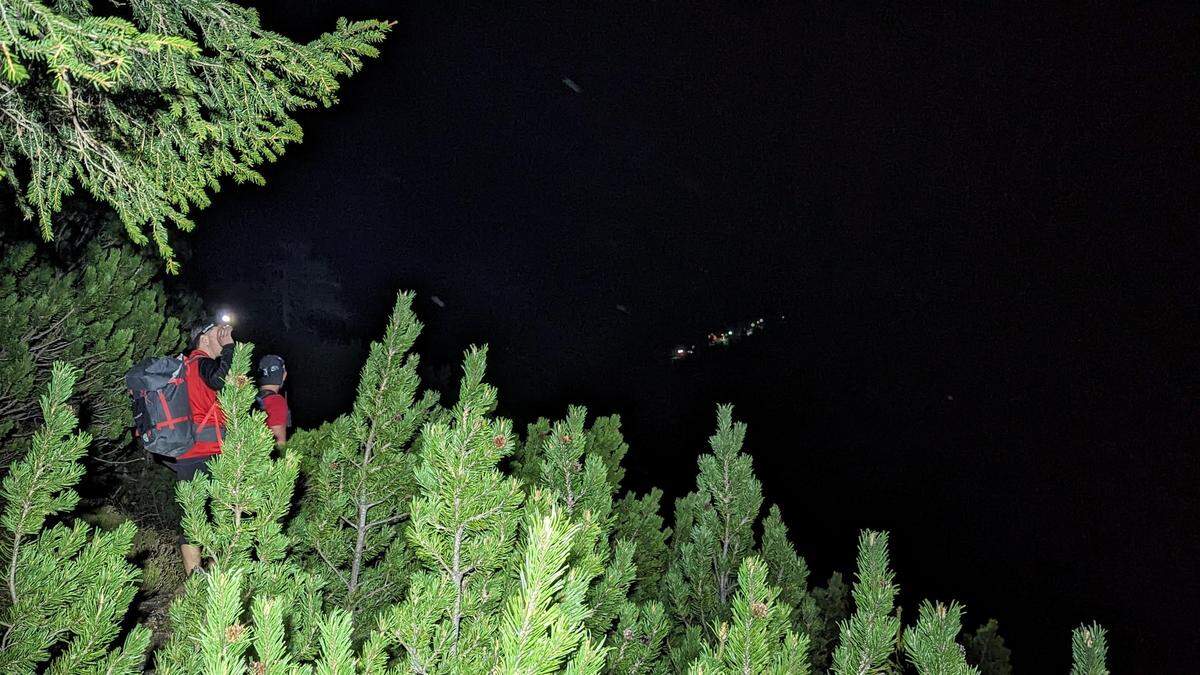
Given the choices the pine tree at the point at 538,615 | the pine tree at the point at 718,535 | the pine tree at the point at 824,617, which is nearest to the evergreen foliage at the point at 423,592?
the pine tree at the point at 538,615

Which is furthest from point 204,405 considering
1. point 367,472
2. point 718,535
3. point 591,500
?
point 718,535

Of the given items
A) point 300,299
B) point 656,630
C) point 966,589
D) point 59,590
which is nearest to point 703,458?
point 656,630

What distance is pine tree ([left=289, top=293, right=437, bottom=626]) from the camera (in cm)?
425

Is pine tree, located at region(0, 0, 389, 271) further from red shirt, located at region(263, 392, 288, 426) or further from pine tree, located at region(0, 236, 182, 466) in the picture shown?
pine tree, located at region(0, 236, 182, 466)

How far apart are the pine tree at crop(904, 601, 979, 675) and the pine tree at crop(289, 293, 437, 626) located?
3240 mm

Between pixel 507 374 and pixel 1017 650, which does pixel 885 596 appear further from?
pixel 1017 650

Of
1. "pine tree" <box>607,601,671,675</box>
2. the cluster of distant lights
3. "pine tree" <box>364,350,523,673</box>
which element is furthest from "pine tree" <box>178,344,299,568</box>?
the cluster of distant lights

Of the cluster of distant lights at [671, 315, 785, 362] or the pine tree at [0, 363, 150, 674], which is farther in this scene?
the cluster of distant lights at [671, 315, 785, 362]

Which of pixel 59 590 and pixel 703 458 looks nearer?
pixel 59 590

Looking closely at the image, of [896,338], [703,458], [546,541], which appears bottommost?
[896,338]

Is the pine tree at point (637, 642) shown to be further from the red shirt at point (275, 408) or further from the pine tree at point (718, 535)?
the red shirt at point (275, 408)

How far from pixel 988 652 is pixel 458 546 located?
883 centimetres

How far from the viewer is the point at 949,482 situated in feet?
251

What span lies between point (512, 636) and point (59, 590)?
2172 mm
